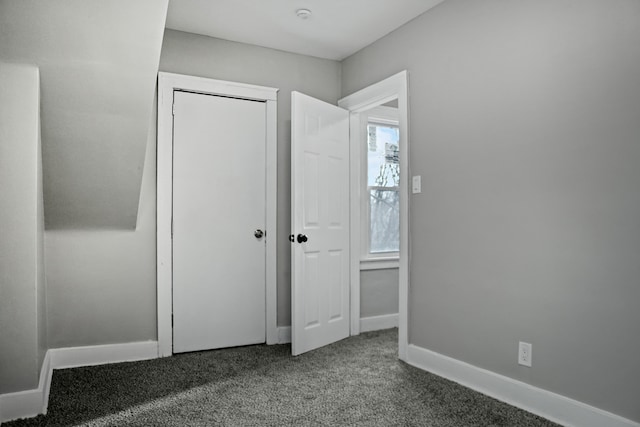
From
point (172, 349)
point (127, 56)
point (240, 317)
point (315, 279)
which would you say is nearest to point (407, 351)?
point (315, 279)

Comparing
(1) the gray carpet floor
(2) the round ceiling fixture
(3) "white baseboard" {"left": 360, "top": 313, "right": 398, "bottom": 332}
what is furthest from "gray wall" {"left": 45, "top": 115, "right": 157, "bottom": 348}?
(3) "white baseboard" {"left": 360, "top": 313, "right": 398, "bottom": 332}

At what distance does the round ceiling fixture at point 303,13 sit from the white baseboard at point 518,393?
2.38 metres

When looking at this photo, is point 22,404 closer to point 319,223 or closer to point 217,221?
point 217,221

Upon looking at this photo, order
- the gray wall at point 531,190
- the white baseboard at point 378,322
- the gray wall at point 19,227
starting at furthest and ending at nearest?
the white baseboard at point 378,322 < the gray wall at point 19,227 < the gray wall at point 531,190

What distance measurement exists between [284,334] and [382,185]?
5.58 feet

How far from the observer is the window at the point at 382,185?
447 centimetres

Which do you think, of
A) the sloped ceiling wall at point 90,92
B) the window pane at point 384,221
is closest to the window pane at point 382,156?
the window pane at point 384,221

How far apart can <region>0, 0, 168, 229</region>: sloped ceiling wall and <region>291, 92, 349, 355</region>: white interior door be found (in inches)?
45.3

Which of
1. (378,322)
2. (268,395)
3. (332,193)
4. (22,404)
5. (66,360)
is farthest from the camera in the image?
(378,322)

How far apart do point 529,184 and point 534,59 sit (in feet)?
2.13

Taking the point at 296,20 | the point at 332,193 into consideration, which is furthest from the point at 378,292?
the point at 296,20

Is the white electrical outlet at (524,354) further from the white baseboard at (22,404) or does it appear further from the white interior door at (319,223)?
the white baseboard at (22,404)

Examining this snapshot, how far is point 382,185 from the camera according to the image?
4.60m

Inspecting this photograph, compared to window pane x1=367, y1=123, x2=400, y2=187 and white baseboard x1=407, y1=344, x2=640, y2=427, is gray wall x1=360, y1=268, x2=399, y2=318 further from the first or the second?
white baseboard x1=407, y1=344, x2=640, y2=427
